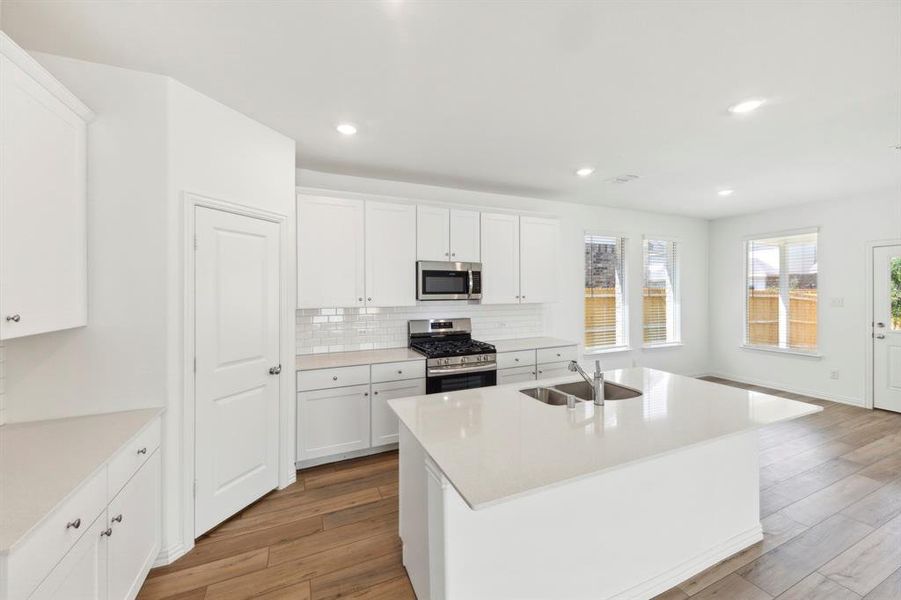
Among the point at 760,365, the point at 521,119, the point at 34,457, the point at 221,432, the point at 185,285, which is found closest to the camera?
the point at 34,457

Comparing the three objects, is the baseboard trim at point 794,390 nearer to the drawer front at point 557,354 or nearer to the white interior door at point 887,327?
the white interior door at point 887,327

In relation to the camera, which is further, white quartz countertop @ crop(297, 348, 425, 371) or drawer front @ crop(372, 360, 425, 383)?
drawer front @ crop(372, 360, 425, 383)

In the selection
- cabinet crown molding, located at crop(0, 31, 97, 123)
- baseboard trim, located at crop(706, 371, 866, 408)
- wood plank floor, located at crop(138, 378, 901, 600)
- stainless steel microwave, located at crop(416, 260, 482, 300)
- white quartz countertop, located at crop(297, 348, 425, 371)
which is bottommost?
wood plank floor, located at crop(138, 378, 901, 600)

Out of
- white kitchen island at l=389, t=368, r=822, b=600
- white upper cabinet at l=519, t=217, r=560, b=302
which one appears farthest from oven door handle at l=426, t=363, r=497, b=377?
white kitchen island at l=389, t=368, r=822, b=600

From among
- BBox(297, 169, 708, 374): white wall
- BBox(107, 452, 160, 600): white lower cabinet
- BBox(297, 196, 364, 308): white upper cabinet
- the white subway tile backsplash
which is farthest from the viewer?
BBox(297, 169, 708, 374): white wall

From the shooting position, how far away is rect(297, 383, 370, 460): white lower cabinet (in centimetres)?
311

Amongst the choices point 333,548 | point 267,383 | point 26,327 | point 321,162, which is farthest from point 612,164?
point 26,327

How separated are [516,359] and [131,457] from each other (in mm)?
3077

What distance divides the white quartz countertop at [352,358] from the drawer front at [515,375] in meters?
0.87

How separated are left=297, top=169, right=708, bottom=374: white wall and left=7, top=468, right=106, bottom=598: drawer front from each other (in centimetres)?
287

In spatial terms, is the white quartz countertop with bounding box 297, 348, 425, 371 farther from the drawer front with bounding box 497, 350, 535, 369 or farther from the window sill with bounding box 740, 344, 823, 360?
the window sill with bounding box 740, 344, 823, 360

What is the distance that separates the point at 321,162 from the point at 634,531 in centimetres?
350

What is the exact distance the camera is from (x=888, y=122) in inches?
105

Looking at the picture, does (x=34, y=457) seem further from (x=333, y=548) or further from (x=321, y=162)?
(x=321, y=162)
